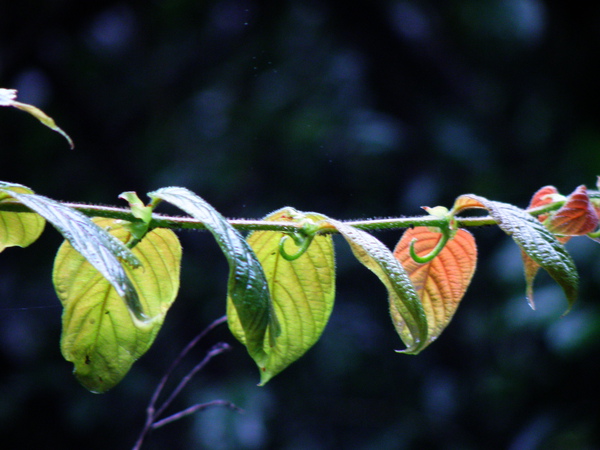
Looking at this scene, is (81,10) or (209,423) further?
(81,10)

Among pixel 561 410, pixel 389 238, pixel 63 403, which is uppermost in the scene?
pixel 389 238

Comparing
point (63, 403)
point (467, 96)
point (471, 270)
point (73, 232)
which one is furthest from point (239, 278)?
point (467, 96)

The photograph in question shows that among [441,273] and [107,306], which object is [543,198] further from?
[107,306]

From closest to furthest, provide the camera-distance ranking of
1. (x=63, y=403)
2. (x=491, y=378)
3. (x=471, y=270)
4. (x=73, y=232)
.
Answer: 1. (x=73, y=232)
2. (x=471, y=270)
3. (x=63, y=403)
4. (x=491, y=378)

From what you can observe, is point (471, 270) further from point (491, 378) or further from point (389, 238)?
point (491, 378)

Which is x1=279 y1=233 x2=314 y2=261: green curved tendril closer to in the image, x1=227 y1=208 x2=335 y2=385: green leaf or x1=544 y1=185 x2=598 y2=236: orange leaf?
x1=227 y1=208 x2=335 y2=385: green leaf

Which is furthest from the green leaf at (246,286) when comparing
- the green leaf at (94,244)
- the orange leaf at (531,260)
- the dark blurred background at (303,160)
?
the dark blurred background at (303,160)

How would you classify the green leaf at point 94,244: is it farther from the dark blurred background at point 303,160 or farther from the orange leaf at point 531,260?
the dark blurred background at point 303,160

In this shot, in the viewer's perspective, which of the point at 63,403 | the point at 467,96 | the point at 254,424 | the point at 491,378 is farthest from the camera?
the point at 467,96
